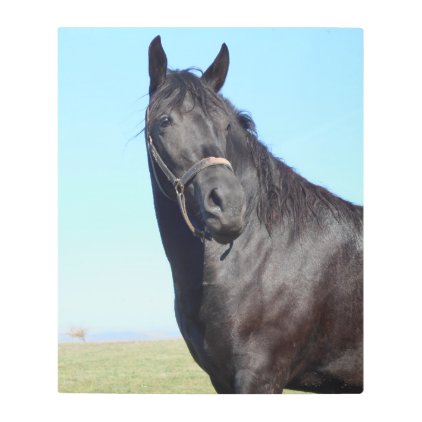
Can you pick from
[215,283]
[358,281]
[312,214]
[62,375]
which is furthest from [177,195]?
[62,375]

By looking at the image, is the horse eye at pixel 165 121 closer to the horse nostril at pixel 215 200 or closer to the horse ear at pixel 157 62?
the horse ear at pixel 157 62

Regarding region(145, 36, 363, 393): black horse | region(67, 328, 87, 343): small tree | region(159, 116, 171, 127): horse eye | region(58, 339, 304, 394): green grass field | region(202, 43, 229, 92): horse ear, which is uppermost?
region(202, 43, 229, 92): horse ear

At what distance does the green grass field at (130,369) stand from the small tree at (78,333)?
0.19 feet

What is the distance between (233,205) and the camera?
276cm

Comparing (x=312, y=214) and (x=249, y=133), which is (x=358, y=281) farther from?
(x=249, y=133)

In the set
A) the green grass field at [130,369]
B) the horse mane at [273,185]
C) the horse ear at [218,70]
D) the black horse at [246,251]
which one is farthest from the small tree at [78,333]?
the horse ear at [218,70]

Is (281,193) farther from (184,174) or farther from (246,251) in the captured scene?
(184,174)

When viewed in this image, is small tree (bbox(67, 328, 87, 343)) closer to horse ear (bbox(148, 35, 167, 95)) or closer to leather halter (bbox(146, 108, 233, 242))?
leather halter (bbox(146, 108, 233, 242))

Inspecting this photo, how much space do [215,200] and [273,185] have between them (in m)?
0.66

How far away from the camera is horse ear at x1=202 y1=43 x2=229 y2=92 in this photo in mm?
3338

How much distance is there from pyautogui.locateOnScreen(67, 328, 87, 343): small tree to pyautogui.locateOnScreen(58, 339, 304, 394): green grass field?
0.06 m

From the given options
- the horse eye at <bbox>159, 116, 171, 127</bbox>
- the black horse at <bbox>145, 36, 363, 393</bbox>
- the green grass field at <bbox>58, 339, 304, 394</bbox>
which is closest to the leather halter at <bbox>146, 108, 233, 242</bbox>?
the black horse at <bbox>145, 36, 363, 393</bbox>

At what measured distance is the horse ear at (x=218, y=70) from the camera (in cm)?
334

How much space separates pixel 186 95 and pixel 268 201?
0.77 m
